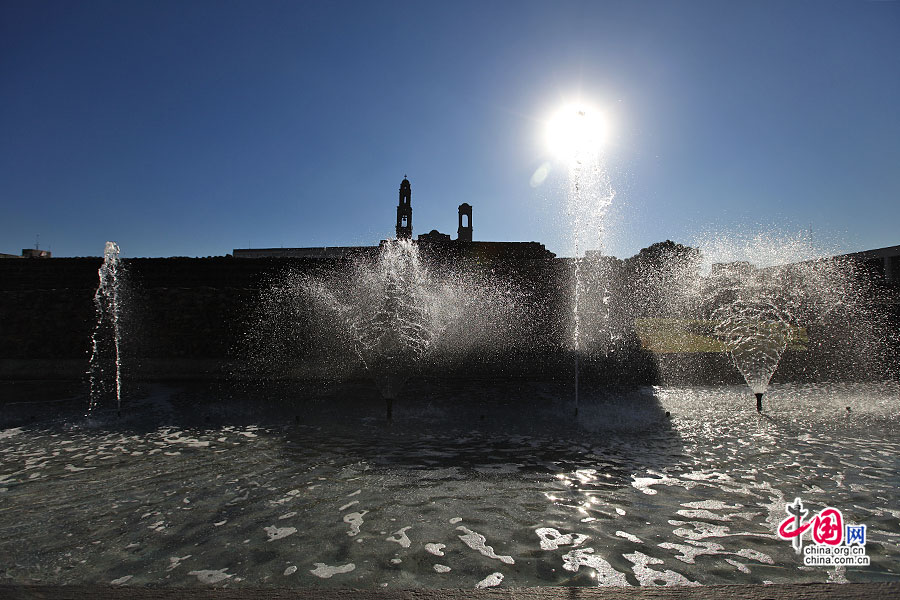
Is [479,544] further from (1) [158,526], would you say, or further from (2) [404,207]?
(2) [404,207]

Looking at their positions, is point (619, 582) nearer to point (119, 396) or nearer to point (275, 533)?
point (275, 533)

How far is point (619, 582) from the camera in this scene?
2676 millimetres

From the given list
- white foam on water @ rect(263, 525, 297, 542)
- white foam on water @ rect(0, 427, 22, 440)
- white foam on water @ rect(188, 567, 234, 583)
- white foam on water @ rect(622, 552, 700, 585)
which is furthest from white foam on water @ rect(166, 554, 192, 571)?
white foam on water @ rect(0, 427, 22, 440)

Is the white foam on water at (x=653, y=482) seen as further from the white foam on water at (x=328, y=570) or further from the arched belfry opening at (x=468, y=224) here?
the arched belfry opening at (x=468, y=224)

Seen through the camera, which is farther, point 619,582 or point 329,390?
point 329,390

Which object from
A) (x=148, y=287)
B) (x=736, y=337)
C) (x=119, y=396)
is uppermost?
(x=148, y=287)

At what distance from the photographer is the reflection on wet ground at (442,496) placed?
2.90 metres

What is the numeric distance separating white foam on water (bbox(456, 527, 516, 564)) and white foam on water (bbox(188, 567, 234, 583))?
1542 millimetres

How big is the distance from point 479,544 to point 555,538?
22.1 inches

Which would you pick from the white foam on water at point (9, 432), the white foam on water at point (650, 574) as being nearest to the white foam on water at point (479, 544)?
the white foam on water at point (650, 574)

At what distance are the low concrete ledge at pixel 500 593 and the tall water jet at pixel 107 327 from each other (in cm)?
1087

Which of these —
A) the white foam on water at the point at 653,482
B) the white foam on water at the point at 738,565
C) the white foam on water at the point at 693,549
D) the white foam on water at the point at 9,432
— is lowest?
the white foam on water at the point at 9,432

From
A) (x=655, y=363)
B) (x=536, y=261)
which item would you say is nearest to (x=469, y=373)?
(x=655, y=363)

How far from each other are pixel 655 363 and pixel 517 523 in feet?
33.5
